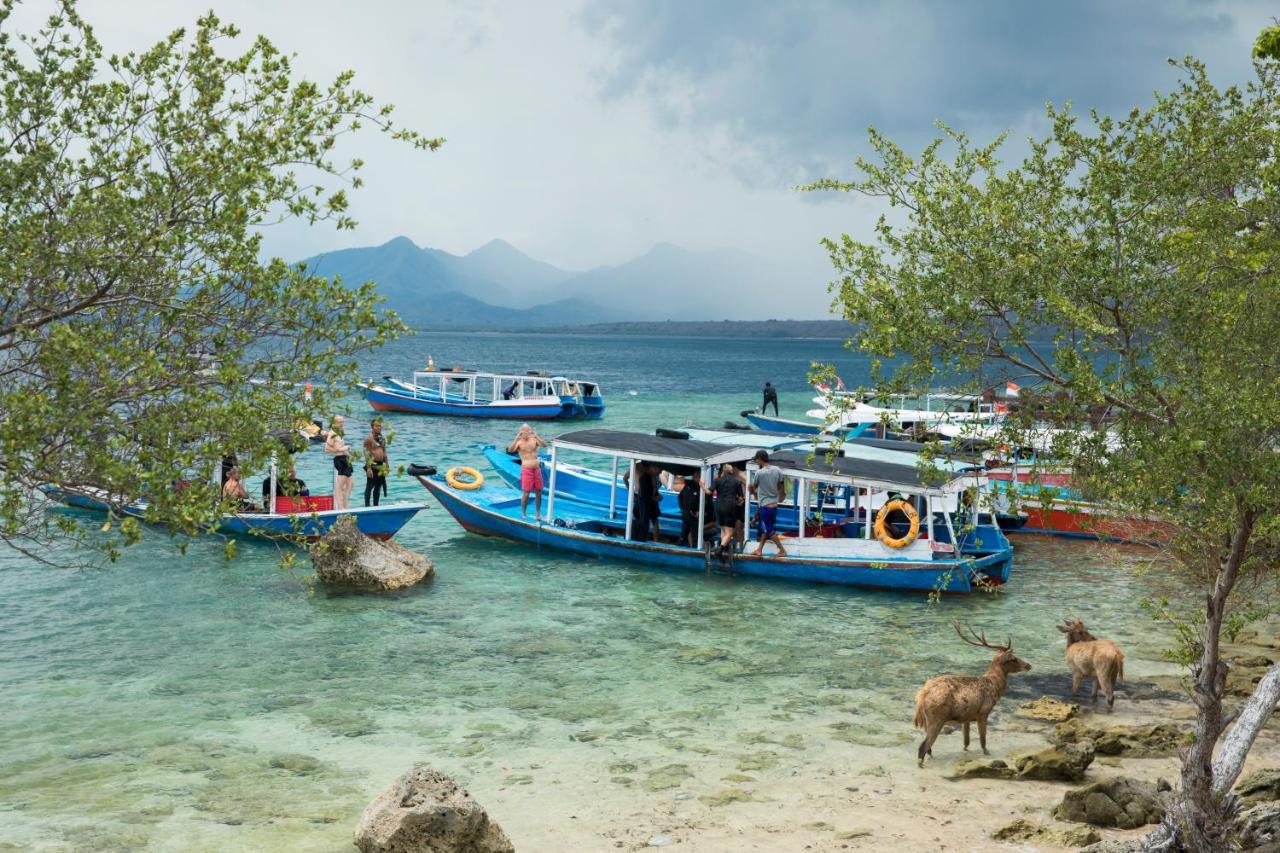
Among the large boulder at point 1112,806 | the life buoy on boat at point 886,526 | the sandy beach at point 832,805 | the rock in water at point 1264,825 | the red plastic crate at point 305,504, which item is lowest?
the sandy beach at point 832,805

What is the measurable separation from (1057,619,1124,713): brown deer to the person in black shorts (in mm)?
7274

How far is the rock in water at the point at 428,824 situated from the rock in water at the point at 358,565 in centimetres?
1023

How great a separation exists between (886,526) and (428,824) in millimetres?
13014

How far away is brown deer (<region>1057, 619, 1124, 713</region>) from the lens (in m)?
13.5

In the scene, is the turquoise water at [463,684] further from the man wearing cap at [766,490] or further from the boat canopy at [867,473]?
the boat canopy at [867,473]

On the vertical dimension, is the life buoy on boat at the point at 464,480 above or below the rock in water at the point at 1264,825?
above

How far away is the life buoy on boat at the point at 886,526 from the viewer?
19391mm

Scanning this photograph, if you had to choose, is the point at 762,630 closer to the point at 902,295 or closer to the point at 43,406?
the point at 902,295

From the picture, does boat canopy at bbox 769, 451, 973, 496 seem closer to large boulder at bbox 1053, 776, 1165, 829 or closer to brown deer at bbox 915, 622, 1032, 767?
brown deer at bbox 915, 622, 1032, 767

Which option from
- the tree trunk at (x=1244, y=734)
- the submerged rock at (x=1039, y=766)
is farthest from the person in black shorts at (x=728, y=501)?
the tree trunk at (x=1244, y=734)

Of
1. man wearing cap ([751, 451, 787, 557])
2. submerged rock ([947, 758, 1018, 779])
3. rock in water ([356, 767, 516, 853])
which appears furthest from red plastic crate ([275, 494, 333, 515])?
submerged rock ([947, 758, 1018, 779])

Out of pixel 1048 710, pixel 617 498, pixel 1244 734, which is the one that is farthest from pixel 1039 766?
pixel 617 498

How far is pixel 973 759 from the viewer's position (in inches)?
458

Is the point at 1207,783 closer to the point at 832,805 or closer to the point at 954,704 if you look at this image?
the point at 832,805
